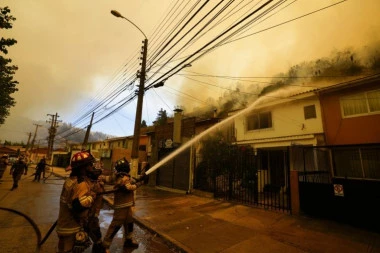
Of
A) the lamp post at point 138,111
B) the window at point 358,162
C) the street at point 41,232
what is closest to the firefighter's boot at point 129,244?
the street at point 41,232

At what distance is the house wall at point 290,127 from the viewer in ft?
43.8

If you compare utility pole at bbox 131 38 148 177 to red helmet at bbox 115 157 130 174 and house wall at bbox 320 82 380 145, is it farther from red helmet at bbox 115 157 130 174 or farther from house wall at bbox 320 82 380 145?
house wall at bbox 320 82 380 145

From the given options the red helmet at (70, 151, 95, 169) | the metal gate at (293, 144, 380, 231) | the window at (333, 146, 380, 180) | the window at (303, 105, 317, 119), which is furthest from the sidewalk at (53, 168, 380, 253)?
the window at (303, 105, 317, 119)

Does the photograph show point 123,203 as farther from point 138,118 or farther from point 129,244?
point 138,118

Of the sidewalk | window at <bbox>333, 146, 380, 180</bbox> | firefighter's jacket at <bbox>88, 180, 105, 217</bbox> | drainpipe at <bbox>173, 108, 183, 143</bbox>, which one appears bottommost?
the sidewalk

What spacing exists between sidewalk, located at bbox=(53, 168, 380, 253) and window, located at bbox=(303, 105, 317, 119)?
8150 millimetres

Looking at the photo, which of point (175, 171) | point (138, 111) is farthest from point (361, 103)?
point (138, 111)

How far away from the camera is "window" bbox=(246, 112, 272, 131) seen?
51.9 ft

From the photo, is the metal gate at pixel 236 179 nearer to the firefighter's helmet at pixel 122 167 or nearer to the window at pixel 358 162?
the window at pixel 358 162

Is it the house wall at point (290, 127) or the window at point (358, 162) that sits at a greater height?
the house wall at point (290, 127)

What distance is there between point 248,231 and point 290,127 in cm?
1005

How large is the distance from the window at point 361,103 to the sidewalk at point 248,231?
7.96m

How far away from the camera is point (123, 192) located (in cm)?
505

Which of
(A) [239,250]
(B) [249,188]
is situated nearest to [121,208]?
(A) [239,250]
